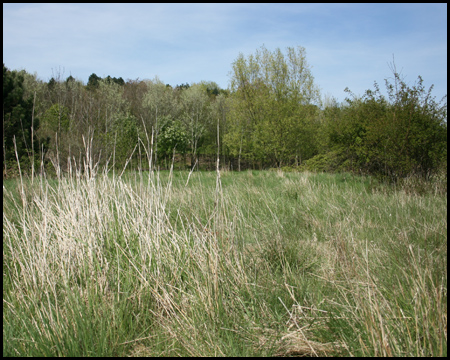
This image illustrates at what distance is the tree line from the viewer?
7.90m

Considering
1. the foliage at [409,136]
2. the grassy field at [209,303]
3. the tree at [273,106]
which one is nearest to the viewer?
the grassy field at [209,303]

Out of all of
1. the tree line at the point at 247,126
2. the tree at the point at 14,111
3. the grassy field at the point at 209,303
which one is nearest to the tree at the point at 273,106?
the tree line at the point at 247,126

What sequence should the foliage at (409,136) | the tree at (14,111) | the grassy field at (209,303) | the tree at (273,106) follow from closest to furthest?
the grassy field at (209,303)
the foliage at (409,136)
the tree at (14,111)
the tree at (273,106)

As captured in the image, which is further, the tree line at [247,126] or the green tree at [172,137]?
the green tree at [172,137]

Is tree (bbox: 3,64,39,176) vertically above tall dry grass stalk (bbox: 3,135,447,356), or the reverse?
tree (bbox: 3,64,39,176)

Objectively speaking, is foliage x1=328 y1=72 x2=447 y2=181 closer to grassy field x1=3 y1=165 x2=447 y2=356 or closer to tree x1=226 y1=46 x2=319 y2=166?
grassy field x1=3 y1=165 x2=447 y2=356

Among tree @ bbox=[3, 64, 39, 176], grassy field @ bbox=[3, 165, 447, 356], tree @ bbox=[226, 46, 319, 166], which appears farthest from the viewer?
tree @ bbox=[226, 46, 319, 166]

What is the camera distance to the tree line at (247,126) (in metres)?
7.90

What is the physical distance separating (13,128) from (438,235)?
14.8 meters

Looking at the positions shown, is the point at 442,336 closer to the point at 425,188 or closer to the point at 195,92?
the point at 425,188

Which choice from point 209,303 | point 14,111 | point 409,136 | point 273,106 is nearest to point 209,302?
point 209,303

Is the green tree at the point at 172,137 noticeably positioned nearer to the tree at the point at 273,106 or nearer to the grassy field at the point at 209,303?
the tree at the point at 273,106

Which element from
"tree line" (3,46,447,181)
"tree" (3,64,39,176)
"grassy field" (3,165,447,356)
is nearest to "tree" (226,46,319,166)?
"tree line" (3,46,447,181)

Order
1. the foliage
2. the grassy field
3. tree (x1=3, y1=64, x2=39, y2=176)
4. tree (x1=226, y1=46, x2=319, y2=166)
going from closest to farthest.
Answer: the grassy field < the foliage < tree (x1=3, y1=64, x2=39, y2=176) < tree (x1=226, y1=46, x2=319, y2=166)
